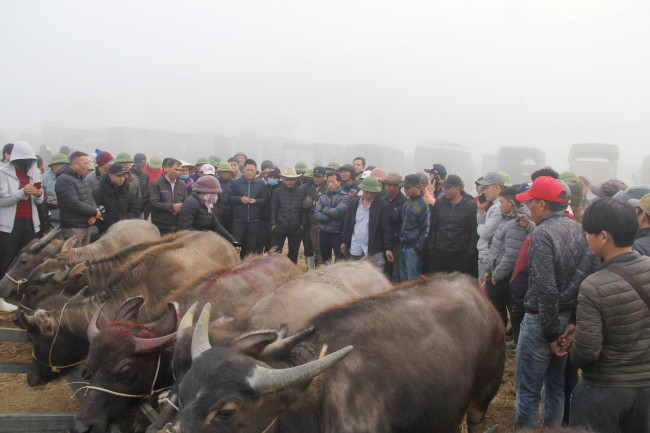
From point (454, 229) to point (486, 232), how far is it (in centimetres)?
62

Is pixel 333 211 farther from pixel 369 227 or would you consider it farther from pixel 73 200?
pixel 73 200

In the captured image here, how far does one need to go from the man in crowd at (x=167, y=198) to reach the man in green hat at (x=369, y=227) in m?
3.47

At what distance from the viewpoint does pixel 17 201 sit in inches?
284

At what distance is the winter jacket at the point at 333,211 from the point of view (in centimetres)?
854

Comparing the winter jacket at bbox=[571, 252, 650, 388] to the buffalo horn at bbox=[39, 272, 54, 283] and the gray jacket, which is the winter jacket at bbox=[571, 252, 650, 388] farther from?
the buffalo horn at bbox=[39, 272, 54, 283]

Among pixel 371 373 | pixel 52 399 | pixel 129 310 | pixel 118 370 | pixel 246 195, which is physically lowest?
pixel 52 399

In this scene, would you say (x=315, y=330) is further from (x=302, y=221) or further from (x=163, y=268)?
(x=302, y=221)

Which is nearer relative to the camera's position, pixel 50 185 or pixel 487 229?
pixel 487 229

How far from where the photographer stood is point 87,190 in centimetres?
791

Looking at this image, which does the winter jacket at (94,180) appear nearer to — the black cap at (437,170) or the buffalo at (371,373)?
the black cap at (437,170)

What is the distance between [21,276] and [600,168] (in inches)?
890

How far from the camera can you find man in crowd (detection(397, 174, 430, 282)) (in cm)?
745

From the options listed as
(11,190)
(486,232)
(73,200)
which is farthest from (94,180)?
(486,232)

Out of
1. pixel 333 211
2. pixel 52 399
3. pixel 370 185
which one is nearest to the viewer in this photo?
pixel 52 399
